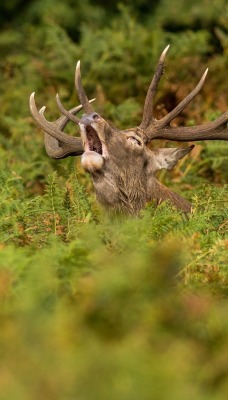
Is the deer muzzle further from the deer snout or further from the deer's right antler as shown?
the deer's right antler

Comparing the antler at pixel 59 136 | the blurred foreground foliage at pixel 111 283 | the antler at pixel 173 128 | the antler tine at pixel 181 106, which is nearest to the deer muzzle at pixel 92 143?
the blurred foreground foliage at pixel 111 283

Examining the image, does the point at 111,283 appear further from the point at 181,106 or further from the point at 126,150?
the point at 181,106

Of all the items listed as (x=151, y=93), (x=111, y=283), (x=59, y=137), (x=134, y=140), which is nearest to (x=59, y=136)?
(x=59, y=137)

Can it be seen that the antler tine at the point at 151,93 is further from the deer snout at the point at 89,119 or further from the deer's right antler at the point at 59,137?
the deer snout at the point at 89,119

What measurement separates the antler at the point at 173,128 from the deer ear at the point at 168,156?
15 centimetres

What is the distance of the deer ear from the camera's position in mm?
8883

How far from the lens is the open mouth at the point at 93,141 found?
826cm

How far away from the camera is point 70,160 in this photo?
10391 mm

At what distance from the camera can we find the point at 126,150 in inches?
334

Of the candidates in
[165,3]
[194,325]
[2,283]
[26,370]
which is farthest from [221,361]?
[165,3]

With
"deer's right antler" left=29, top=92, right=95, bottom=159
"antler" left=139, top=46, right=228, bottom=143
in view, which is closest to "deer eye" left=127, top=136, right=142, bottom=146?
"antler" left=139, top=46, right=228, bottom=143

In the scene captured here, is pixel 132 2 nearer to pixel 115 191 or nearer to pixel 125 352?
pixel 115 191

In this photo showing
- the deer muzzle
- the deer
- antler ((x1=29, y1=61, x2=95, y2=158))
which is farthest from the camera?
antler ((x1=29, y1=61, x2=95, y2=158))

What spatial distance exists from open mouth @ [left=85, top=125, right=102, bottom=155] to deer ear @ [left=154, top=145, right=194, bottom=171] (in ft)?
2.24
